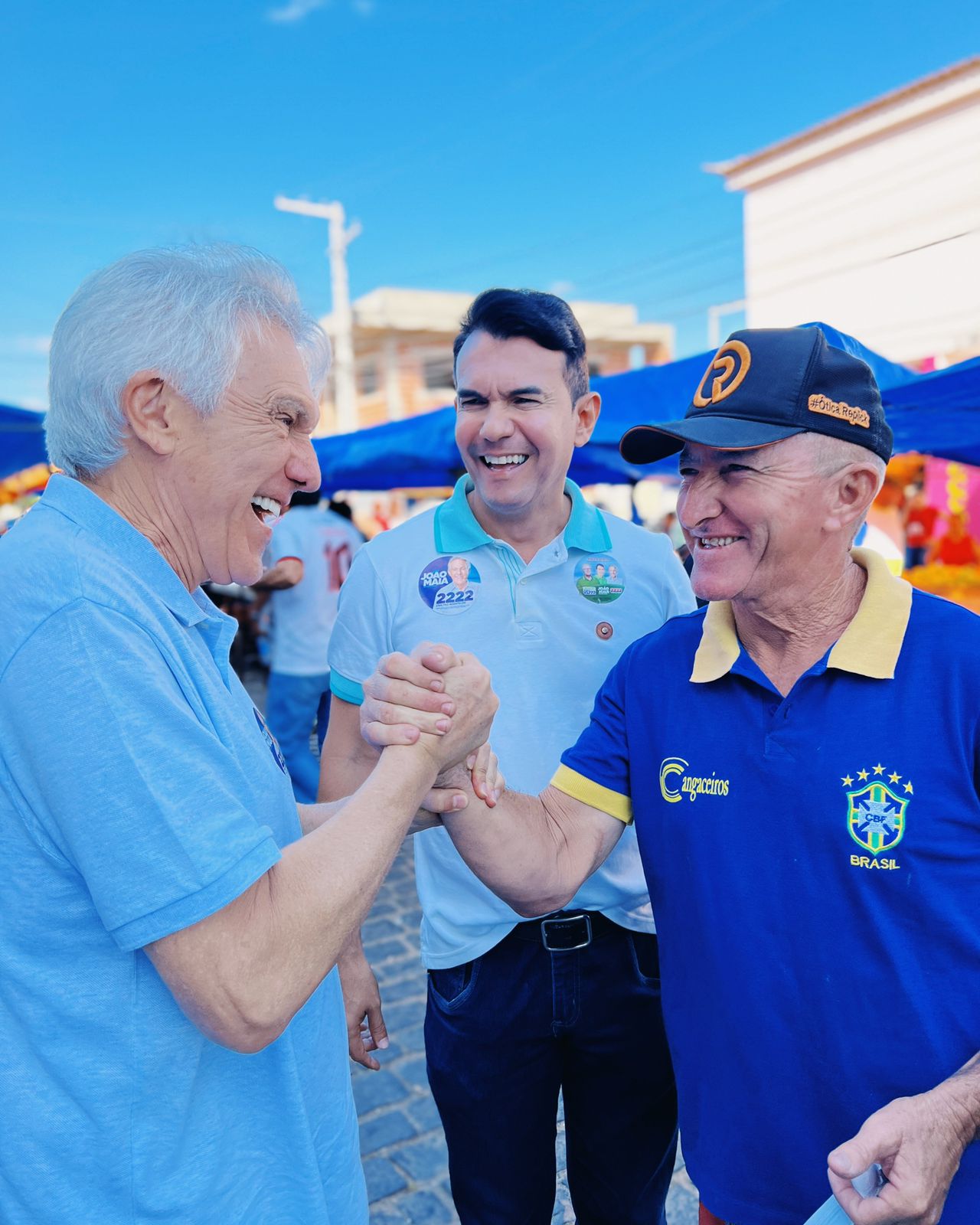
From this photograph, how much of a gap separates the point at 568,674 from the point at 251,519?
3.28 feet

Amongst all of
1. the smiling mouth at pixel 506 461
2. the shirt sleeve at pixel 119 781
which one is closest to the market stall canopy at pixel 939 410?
the smiling mouth at pixel 506 461

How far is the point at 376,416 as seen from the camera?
32.2 m

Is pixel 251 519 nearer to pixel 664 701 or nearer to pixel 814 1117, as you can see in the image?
pixel 664 701

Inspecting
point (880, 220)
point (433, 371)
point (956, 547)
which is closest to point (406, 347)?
point (433, 371)

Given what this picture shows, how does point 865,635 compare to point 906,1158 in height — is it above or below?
above

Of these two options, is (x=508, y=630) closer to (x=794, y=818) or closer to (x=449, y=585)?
(x=449, y=585)

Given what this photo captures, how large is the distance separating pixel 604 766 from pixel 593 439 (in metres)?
4.13

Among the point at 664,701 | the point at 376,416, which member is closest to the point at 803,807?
the point at 664,701

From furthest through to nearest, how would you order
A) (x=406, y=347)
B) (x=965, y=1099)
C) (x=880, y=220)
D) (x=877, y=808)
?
1. (x=406, y=347)
2. (x=880, y=220)
3. (x=877, y=808)
4. (x=965, y=1099)

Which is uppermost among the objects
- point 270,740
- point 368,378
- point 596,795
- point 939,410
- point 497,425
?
point 368,378

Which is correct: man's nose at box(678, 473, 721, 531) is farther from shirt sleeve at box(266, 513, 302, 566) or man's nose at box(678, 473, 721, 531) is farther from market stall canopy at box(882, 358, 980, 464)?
shirt sleeve at box(266, 513, 302, 566)

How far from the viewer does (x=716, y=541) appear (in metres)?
1.76

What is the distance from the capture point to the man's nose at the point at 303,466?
4.73 ft

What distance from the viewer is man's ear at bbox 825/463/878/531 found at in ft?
5.44
